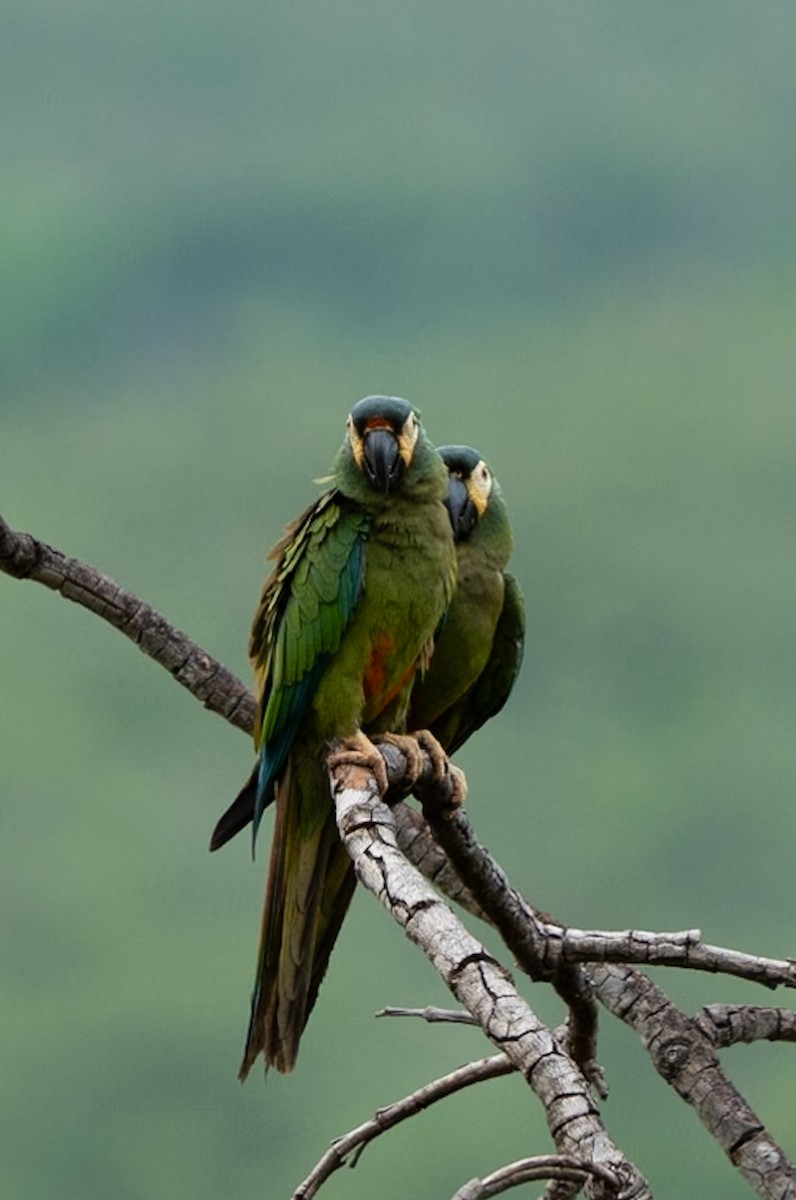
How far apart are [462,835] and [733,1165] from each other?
671 mm

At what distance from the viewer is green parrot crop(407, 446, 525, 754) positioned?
3.38 m

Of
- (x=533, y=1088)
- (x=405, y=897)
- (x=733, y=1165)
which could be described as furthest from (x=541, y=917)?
(x=533, y=1088)

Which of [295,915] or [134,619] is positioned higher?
[134,619]

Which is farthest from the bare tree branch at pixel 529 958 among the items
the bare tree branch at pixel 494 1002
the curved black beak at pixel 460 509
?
the curved black beak at pixel 460 509

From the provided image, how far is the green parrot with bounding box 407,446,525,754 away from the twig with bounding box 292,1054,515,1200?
2.99 feet

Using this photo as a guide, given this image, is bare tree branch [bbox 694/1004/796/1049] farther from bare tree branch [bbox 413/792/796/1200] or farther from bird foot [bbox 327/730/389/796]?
bird foot [bbox 327/730/389/796]

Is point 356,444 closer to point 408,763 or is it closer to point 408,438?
point 408,438

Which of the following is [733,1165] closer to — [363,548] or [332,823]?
[332,823]

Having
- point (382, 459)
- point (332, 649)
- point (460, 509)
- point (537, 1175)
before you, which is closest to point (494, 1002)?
point (537, 1175)

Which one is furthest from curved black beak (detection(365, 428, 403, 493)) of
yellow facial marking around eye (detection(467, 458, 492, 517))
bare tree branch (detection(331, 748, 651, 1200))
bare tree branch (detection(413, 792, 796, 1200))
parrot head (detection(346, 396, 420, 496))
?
bare tree branch (detection(331, 748, 651, 1200))

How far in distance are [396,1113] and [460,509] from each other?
4.59ft

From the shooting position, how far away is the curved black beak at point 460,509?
3461 mm

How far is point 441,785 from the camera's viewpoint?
266cm

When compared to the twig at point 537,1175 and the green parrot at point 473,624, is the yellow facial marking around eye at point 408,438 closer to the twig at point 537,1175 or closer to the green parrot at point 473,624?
the green parrot at point 473,624
